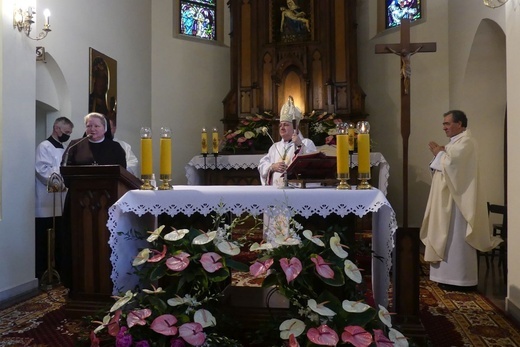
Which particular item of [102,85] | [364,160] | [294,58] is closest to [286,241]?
[364,160]

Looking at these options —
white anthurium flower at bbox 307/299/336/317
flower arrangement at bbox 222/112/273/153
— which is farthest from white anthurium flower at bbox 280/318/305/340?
flower arrangement at bbox 222/112/273/153

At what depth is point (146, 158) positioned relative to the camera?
3357 millimetres

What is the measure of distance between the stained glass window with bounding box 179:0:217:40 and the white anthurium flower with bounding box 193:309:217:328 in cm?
853

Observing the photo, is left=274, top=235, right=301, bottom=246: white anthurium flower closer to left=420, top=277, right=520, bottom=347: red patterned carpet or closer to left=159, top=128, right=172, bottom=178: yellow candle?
left=159, top=128, right=172, bottom=178: yellow candle

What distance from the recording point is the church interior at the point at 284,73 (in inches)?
266

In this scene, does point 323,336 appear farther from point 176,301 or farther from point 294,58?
point 294,58

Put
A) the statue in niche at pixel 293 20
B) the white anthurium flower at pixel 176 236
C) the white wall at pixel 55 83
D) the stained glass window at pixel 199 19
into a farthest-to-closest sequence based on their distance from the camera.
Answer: the stained glass window at pixel 199 19 < the statue in niche at pixel 293 20 < the white wall at pixel 55 83 < the white anthurium flower at pixel 176 236

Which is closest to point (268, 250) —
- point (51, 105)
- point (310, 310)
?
point (310, 310)

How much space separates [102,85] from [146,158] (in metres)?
4.68

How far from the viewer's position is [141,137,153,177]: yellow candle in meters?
3.33

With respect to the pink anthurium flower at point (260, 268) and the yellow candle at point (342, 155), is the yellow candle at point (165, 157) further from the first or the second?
the pink anthurium flower at point (260, 268)

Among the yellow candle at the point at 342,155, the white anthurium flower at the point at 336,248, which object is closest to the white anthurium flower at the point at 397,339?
the white anthurium flower at the point at 336,248

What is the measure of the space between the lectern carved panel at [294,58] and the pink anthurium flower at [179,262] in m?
7.30

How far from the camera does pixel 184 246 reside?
249 centimetres
